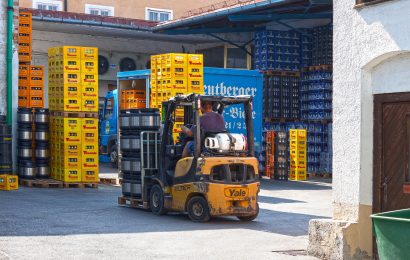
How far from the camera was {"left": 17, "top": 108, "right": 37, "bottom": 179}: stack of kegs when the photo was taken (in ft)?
68.1

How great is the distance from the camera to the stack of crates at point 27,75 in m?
21.5

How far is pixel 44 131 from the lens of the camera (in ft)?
68.7

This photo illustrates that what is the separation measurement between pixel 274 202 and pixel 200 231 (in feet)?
18.3

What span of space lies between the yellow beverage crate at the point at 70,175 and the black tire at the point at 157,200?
18.4 feet

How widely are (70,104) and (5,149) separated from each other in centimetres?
211

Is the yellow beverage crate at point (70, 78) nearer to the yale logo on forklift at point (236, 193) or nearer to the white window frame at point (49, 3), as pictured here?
the yale logo on forklift at point (236, 193)

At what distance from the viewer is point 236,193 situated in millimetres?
14078

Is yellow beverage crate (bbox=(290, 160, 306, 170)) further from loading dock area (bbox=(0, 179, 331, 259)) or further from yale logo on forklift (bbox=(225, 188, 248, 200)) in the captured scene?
yale logo on forklift (bbox=(225, 188, 248, 200))

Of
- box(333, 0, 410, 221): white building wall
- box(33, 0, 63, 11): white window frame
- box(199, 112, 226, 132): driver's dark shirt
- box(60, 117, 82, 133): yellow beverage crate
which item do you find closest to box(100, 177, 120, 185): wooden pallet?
box(60, 117, 82, 133): yellow beverage crate

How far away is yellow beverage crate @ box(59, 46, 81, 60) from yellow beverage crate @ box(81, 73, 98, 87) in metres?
0.52

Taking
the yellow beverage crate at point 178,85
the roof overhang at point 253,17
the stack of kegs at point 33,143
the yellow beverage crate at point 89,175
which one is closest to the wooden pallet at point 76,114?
the stack of kegs at point 33,143

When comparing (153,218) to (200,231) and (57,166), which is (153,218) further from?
(57,166)

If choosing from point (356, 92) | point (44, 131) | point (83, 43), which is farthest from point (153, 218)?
point (83, 43)

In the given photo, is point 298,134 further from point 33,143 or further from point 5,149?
point 5,149
